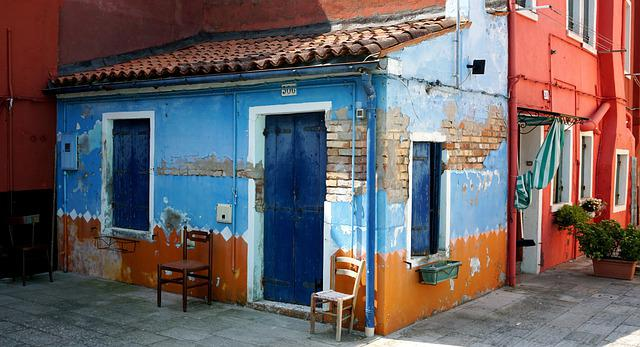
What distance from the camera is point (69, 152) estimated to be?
10.1 m

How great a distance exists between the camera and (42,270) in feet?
33.6

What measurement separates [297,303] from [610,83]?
9177mm

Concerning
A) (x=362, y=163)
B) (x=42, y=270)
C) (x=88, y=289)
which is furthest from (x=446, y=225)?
(x=42, y=270)

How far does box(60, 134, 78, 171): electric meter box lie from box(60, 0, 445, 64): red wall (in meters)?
1.29

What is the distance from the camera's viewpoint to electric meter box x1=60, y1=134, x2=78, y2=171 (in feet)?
33.0

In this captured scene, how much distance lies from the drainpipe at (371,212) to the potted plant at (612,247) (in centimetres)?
522

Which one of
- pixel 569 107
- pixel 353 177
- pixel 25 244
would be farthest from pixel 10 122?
pixel 569 107

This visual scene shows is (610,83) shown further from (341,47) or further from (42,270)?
(42,270)

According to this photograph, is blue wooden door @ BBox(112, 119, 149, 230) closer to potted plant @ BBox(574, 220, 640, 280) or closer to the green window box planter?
the green window box planter

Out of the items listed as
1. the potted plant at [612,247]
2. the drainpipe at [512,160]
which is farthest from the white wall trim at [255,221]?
the potted plant at [612,247]

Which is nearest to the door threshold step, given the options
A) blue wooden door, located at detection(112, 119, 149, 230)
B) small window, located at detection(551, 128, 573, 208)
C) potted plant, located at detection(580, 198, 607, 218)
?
blue wooden door, located at detection(112, 119, 149, 230)

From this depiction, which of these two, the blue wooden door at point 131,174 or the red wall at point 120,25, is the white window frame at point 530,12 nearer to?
the red wall at point 120,25

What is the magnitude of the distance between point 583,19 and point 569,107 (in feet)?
7.27

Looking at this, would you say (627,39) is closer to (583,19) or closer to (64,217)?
(583,19)
